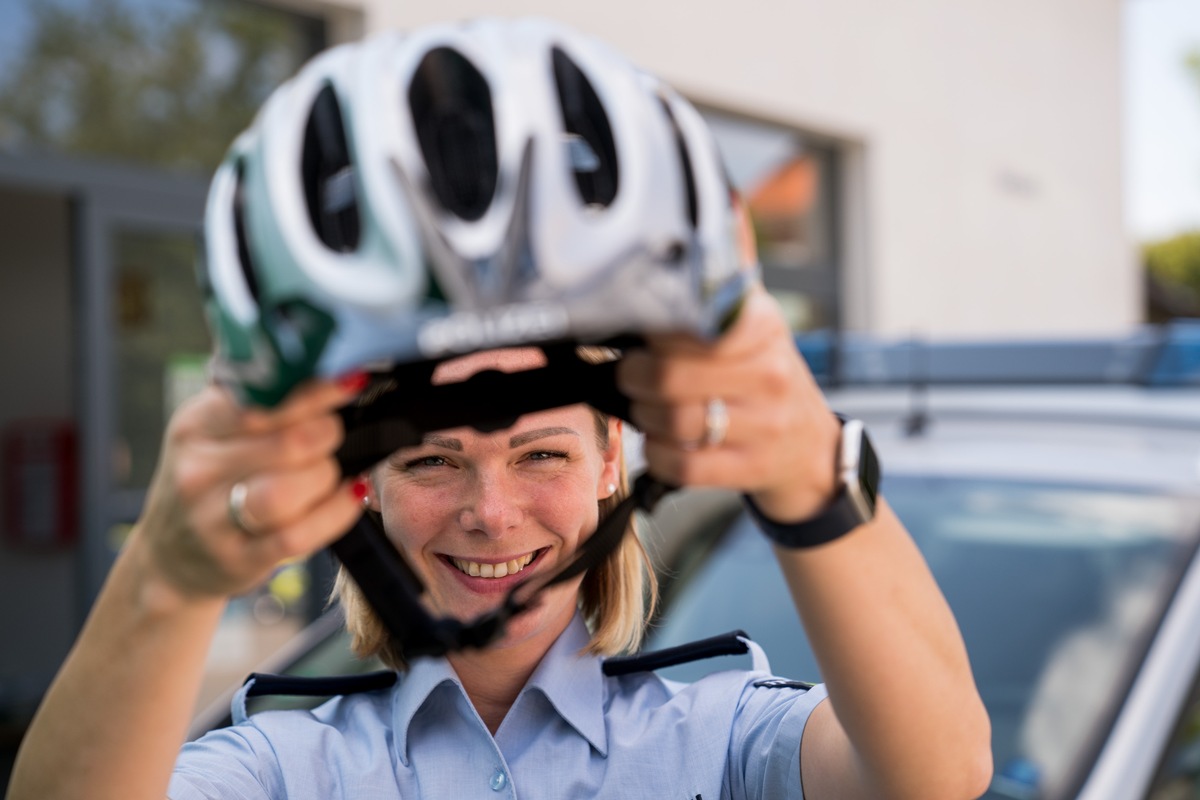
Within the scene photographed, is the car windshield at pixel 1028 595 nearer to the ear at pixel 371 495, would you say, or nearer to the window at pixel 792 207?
the ear at pixel 371 495

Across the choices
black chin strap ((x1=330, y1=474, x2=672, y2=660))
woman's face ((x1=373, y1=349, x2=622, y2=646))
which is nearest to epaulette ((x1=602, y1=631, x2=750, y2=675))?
woman's face ((x1=373, y1=349, x2=622, y2=646))

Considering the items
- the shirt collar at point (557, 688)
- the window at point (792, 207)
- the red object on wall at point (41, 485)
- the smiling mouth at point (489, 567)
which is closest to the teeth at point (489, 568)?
the smiling mouth at point (489, 567)

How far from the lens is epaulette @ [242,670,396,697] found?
4.57ft

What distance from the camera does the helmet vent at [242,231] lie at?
2.87 ft

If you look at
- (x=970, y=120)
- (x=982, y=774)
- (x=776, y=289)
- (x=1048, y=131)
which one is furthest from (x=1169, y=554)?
(x=1048, y=131)

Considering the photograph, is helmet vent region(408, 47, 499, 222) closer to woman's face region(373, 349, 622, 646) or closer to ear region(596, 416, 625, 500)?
woman's face region(373, 349, 622, 646)

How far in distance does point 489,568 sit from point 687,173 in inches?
22.5

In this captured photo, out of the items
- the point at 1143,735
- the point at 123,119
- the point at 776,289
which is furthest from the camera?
the point at 776,289

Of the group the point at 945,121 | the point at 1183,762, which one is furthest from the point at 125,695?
the point at 945,121

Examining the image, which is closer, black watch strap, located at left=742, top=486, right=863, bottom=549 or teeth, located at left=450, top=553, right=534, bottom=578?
black watch strap, located at left=742, top=486, right=863, bottom=549

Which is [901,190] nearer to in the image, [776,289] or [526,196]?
[776,289]

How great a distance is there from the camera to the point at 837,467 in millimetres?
960

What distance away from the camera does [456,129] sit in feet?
2.95

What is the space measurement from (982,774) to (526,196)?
0.68 metres
